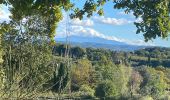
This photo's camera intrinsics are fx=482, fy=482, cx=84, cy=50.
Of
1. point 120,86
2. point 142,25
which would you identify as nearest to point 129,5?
point 142,25

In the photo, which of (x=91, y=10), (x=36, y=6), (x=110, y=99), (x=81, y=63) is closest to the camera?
(x=36, y=6)

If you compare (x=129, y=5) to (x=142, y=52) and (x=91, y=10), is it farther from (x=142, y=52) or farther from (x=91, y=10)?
(x=142, y=52)

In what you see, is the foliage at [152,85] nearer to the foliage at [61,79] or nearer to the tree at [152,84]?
the tree at [152,84]

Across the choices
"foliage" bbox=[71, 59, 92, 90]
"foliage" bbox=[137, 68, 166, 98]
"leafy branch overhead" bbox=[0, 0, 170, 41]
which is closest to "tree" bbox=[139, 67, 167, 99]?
"foliage" bbox=[137, 68, 166, 98]

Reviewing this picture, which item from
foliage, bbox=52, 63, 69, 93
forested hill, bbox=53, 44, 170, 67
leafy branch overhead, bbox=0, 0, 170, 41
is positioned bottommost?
forested hill, bbox=53, 44, 170, 67

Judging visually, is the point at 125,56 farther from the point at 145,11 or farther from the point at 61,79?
the point at 61,79

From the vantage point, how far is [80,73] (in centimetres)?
6131

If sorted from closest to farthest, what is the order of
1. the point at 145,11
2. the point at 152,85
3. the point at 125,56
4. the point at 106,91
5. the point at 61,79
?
1. the point at 61,79
2. the point at 145,11
3. the point at 106,91
4. the point at 152,85
5. the point at 125,56

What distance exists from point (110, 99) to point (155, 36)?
38.7 meters

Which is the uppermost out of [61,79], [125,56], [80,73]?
[61,79]

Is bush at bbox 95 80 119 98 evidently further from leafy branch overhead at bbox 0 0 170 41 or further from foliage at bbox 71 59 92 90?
leafy branch overhead at bbox 0 0 170 41

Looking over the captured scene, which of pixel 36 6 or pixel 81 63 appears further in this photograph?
pixel 81 63

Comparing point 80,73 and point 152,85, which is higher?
point 80,73

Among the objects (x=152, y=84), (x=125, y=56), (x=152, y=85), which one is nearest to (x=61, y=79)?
(x=152, y=85)
